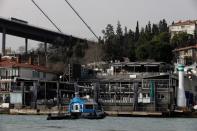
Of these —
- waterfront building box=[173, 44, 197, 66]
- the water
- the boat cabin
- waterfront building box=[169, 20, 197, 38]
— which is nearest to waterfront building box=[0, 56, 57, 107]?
the boat cabin

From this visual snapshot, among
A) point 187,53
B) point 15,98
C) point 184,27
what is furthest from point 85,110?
point 184,27

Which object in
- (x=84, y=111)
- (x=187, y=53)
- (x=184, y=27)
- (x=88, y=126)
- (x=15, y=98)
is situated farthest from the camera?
(x=184, y=27)

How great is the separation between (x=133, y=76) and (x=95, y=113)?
18.6 meters

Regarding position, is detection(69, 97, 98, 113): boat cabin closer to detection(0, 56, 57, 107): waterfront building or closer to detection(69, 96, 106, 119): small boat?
detection(69, 96, 106, 119): small boat

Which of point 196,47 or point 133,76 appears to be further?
point 196,47

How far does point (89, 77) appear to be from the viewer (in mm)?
52500

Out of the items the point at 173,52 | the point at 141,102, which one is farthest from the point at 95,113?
the point at 173,52

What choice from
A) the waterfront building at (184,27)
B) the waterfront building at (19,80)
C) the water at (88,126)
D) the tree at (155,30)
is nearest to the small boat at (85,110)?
the water at (88,126)

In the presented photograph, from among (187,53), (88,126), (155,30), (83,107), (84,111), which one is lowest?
(88,126)

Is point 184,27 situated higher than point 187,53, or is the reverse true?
point 184,27

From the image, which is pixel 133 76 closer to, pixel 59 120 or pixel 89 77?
pixel 89 77

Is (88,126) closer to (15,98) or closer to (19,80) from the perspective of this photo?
(15,98)

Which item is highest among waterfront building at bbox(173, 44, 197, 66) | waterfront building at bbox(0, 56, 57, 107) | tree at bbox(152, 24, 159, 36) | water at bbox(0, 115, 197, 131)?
tree at bbox(152, 24, 159, 36)

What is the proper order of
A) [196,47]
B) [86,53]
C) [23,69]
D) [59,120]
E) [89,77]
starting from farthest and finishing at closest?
1. [86,53]
2. [196,47]
3. [89,77]
4. [23,69]
5. [59,120]
